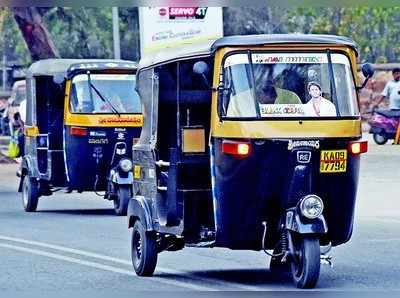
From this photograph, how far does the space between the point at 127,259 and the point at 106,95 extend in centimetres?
671

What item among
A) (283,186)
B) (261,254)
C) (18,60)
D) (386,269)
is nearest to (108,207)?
(261,254)

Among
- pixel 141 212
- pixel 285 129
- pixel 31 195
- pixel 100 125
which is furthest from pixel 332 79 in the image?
pixel 31 195

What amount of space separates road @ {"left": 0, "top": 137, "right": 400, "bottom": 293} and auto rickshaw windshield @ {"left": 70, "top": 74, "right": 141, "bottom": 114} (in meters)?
1.54

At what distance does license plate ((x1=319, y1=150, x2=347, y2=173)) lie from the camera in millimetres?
12977

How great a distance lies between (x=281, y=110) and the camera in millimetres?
13086

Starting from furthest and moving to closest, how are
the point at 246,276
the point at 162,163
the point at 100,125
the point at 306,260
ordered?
the point at 100,125 → the point at 246,276 → the point at 162,163 → the point at 306,260

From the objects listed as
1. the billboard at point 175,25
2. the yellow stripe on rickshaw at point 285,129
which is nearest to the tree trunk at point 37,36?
the billboard at point 175,25

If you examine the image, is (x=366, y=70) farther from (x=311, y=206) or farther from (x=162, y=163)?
(x=162, y=163)

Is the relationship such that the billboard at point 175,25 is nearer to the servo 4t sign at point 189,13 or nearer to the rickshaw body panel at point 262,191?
the servo 4t sign at point 189,13

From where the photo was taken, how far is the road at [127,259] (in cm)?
1359

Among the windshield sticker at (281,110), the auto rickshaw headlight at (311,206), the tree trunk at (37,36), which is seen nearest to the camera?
the auto rickshaw headlight at (311,206)

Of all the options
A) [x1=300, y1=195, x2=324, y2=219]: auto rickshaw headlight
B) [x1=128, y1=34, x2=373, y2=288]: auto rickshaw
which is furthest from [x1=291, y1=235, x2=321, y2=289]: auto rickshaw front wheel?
[x1=300, y1=195, x2=324, y2=219]: auto rickshaw headlight

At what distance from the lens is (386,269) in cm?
1479

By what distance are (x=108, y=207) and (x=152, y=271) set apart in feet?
31.5
